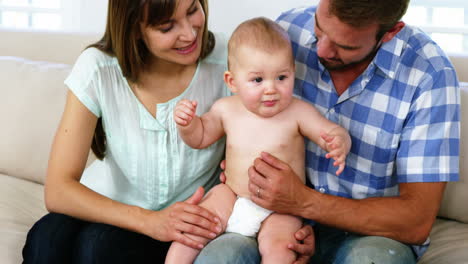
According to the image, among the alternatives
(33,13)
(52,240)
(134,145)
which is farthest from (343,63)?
(33,13)

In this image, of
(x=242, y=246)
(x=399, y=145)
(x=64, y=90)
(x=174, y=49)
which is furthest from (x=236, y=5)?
(x=242, y=246)

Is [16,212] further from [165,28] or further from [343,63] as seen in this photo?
[343,63]

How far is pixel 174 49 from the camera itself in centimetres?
171

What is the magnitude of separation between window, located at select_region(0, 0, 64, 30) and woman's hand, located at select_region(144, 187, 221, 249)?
2.12 m

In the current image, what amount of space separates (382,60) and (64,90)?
126 cm

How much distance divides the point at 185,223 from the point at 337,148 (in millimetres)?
442

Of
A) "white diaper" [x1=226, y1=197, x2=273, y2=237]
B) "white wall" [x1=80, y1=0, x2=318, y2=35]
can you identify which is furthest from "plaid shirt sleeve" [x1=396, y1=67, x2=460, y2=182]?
"white wall" [x1=80, y1=0, x2=318, y2=35]

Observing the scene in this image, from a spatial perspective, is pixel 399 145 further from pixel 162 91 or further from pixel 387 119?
pixel 162 91

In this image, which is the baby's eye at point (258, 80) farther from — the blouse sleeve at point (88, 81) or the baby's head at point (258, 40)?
the blouse sleeve at point (88, 81)

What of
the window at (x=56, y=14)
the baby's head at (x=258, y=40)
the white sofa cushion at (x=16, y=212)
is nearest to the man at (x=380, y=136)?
the baby's head at (x=258, y=40)

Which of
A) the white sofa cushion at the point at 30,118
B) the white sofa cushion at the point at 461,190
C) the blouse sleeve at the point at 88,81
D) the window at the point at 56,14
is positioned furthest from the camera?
the window at the point at 56,14

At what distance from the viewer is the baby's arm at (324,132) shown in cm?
154

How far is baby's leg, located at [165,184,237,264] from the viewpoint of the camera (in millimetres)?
1566

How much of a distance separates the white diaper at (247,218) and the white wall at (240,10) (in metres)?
1.25
